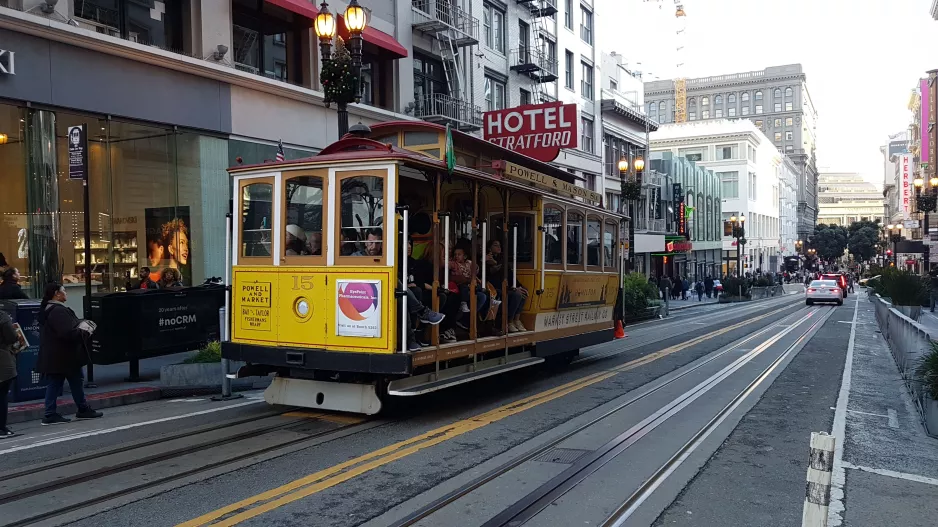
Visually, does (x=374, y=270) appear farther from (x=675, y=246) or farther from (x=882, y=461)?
(x=675, y=246)

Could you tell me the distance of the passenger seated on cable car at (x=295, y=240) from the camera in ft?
28.5

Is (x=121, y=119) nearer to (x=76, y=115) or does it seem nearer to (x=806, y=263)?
(x=76, y=115)

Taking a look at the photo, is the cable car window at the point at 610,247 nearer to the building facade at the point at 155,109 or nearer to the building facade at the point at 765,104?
the building facade at the point at 155,109

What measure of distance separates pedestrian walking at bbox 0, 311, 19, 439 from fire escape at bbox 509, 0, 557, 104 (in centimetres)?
2721

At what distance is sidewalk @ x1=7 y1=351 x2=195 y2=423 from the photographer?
902 centimetres

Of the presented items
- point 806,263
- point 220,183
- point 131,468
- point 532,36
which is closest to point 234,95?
point 220,183

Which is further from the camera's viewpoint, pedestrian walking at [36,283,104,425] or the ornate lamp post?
the ornate lamp post

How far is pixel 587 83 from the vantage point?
1666 inches

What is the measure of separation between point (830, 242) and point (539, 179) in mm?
115730

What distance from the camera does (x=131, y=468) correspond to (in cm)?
646

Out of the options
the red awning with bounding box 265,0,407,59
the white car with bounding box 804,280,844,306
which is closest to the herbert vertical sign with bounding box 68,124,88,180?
the red awning with bounding box 265,0,407,59

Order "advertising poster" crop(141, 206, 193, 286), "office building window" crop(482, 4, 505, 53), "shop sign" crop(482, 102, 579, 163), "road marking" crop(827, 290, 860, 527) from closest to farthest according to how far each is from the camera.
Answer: "road marking" crop(827, 290, 860, 527), "advertising poster" crop(141, 206, 193, 286), "shop sign" crop(482, 102, 579, 163), "office building window" crop(482, 4, 505, 53)

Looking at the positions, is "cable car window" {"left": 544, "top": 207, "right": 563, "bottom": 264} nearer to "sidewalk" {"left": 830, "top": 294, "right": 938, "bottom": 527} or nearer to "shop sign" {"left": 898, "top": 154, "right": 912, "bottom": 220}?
"sidewalk" {"left": 830, "top": 294, "right": 938, "bottom": 527}

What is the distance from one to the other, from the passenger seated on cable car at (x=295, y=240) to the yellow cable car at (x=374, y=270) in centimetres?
1
